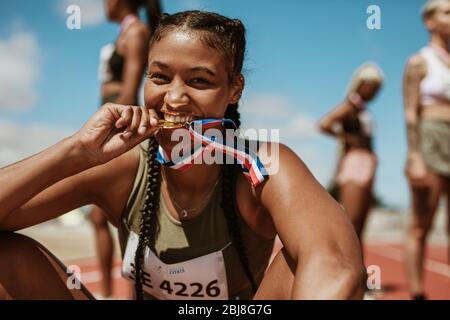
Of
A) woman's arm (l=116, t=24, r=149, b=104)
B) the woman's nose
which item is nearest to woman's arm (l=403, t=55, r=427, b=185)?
woman's arm (l=116, t=24, r=149, b=104)

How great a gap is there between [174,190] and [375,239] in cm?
1211

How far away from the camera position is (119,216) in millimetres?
2182

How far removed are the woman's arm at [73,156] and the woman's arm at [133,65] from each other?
5.44ft

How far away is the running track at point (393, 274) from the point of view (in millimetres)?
5027

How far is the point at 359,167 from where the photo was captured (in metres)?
4.54

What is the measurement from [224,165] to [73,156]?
0.56 metres

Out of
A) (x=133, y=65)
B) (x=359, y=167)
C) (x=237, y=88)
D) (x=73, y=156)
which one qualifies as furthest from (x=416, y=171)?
(x=73, y=156)

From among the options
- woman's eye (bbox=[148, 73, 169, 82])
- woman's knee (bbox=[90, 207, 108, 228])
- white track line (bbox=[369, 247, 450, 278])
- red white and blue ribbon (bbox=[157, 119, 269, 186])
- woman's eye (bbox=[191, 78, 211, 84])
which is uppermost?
woman's eye (bbox=[148, 73, 169, 82])

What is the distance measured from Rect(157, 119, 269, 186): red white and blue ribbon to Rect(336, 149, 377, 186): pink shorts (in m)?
2.71

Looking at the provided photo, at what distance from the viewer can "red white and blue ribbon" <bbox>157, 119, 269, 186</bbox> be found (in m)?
1.85

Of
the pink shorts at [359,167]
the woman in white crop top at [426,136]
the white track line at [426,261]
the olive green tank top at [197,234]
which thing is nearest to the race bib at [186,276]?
the olive green tank top at [197,234]

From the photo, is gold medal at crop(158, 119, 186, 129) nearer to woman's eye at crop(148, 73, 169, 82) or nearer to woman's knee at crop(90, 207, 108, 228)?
woman's eye at crop(148, 73, 169, 82)

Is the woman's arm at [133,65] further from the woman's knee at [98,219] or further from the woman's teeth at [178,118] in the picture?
the woman's teeth at [178,118]

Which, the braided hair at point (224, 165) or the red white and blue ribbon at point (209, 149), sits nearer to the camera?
the red white and blue ribbon at point (209, 149)
